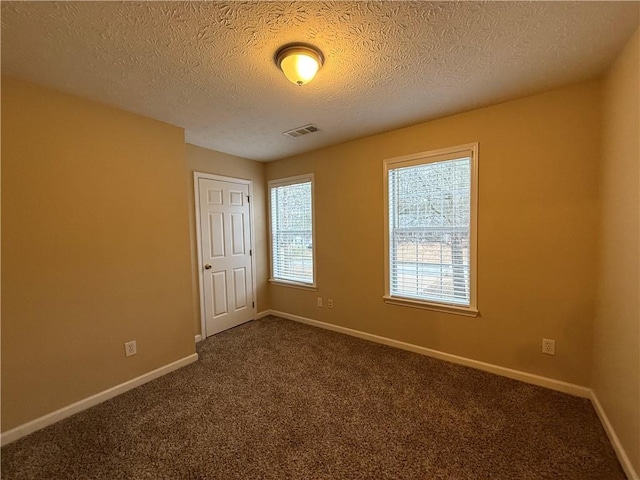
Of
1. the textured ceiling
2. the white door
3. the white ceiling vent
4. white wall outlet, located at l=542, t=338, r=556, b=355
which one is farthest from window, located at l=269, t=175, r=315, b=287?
white wall outlet, located at l=542, t=338, r=556, b=355

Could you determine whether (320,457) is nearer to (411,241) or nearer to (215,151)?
(411,241)

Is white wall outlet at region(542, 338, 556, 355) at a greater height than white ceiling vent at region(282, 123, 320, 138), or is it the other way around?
white ceiling vent at region(282, 123, 320, 138)

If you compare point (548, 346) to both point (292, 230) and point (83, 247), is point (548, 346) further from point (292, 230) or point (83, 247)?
point (83, 247)

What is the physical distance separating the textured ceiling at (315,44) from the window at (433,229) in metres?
0.56

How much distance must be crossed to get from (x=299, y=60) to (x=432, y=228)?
6.37 feet

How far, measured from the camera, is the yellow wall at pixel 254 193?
3270 millimetres

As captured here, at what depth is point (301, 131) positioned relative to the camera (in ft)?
9.63

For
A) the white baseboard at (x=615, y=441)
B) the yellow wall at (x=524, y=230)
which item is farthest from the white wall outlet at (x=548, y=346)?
the white baseboard at (x=615, y=441)

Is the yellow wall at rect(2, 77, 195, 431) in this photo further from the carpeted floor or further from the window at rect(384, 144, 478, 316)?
the window at rect(384, 144, 478, 316)

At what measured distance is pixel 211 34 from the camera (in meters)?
1.48

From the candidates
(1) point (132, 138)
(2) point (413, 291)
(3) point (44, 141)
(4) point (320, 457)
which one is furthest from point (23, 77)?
(2) point (413, 291)

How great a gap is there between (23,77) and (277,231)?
2877 mm

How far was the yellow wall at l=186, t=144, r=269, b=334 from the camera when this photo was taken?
3270mm

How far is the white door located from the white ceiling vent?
1170 mm
